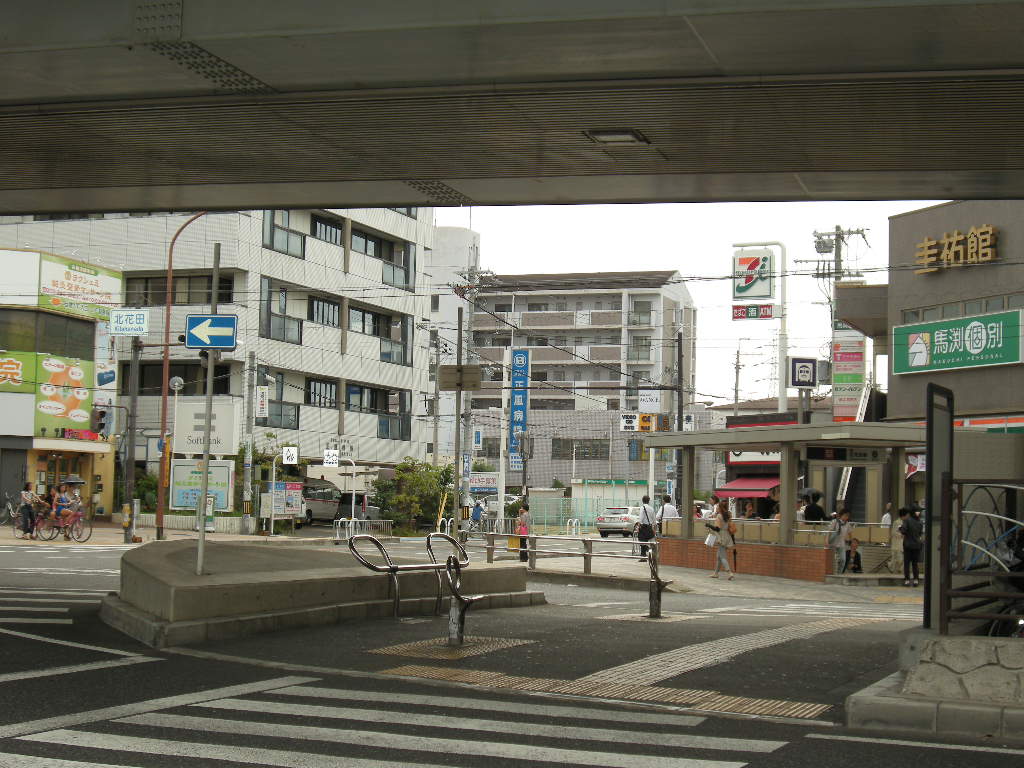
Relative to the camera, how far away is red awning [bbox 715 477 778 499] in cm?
5138

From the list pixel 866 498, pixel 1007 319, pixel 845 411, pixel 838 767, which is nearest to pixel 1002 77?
pixel 838 767

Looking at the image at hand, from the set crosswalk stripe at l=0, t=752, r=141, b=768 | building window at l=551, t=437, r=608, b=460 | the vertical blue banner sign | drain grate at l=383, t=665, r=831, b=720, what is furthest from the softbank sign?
building window at l=551, t=437, r=608, b=460

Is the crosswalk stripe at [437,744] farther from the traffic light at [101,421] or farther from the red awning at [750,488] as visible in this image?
the red awning at [750,488]

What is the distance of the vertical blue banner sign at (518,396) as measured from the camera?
46281 millimetres

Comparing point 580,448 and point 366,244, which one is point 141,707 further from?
point 580,448

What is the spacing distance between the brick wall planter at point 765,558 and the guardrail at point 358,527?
989 cm

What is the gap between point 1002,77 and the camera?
1072 centimetres

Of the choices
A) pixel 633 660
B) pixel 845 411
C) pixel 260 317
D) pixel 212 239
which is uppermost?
pixel 212 239

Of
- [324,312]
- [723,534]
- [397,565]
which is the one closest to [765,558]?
[723,534]

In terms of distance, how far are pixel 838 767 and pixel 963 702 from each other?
164cm

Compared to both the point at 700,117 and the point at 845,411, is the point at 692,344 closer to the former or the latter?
the point at 845,411

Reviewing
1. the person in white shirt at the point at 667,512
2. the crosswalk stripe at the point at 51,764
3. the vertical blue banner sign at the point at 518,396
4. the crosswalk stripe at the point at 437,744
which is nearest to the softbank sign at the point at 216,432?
the vertical blue banner sign at the point at 518,396

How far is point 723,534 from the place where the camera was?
1056 inches

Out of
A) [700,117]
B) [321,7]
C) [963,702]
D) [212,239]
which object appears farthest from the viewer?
[212,239]
